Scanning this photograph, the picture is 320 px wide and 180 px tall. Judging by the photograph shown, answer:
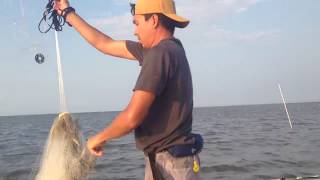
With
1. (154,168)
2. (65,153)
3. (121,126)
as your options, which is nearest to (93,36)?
(65,153)

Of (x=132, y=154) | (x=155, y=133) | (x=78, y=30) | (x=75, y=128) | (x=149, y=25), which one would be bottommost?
(x=132, y=154)

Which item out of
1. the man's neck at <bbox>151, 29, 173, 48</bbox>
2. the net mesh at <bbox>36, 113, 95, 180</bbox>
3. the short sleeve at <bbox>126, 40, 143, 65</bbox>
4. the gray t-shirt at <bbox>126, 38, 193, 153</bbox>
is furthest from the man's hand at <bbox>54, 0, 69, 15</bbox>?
the gray t-shirt at <bbox>126, 38, 193, 153</bbox>

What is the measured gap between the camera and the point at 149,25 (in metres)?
3.97

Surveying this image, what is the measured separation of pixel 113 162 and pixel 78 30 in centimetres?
1904

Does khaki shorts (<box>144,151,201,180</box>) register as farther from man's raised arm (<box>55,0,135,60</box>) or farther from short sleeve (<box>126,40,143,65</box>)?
man's raised arm (<box>55,0,135,60</box>)

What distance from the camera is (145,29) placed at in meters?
4.00

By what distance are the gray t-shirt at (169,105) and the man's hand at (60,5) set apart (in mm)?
1887

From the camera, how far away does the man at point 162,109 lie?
368 centimetres

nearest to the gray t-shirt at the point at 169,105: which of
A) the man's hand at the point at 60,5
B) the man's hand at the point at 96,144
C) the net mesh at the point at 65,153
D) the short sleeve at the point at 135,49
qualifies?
the man's hand at the point at 96,144

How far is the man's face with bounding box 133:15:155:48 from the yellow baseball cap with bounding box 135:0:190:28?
0.23 ft

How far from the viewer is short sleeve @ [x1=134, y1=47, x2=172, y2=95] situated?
363 centimetres

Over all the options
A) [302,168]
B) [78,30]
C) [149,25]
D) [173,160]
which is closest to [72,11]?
[78,30]

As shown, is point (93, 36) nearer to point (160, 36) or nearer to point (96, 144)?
point (160, 36)

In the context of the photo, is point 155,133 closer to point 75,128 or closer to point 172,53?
point 172,53
